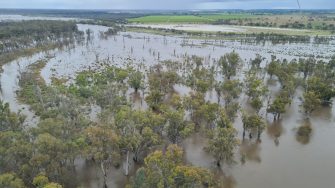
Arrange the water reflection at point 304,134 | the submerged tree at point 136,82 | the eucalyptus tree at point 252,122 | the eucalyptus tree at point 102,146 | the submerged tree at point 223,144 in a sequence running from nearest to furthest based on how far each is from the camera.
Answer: the eucalyptus tree at point 102,146, the submerged tree at point 223,144, the eucalyptus tree at point 252,122, the water reflection at point 304,134, the submerged tree at point 136,82


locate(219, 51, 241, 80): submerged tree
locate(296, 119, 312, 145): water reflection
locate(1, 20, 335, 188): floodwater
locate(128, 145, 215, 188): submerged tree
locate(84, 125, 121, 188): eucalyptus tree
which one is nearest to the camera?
locate(128, 145, 215, 188): submerged tree

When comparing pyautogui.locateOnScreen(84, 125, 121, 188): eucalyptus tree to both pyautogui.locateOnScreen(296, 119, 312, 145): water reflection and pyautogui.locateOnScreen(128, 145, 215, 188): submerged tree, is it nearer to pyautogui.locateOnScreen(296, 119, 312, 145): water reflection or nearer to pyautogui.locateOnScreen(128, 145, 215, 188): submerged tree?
pyautogui.locateOnScreen(128, 145, 215, 188): submerged tree

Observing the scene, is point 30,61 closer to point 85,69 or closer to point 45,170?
point 85,69

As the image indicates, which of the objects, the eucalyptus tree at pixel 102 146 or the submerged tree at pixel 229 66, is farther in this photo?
the submerged tree at pixel 229 66

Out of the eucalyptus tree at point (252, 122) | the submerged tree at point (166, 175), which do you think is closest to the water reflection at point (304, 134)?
the eucalyptus tree at point (252, 122)

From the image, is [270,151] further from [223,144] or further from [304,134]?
[223,144]

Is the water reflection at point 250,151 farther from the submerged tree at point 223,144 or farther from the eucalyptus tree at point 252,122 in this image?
the submerged tree at point 223,144

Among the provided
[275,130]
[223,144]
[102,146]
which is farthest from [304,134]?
[102,146]

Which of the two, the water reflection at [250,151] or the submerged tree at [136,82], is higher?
the submerged tree at [136,82]

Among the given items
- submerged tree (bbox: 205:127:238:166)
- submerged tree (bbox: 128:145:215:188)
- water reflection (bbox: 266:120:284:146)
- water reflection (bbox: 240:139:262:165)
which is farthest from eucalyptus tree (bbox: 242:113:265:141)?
submerged tree (bbox: 128:145:215:188)

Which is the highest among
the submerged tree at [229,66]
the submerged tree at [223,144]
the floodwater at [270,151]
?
the submerged tree at [229,66]

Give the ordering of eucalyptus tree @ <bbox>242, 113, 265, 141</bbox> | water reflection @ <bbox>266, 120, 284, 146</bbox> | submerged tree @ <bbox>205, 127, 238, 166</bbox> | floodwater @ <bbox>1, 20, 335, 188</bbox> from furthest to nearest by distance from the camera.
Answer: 1. water reflection @ <bbox>266, 120, 284, 146</bbox>
2. eucalyptus tree @ <bbox>242, 113, 265, 141</bbox>
3. floodwater @ <bbox>1, 20, 335, 188</bbox>
4. submerged tree @ <bbox>205, 127, 238, 166</bbox>
